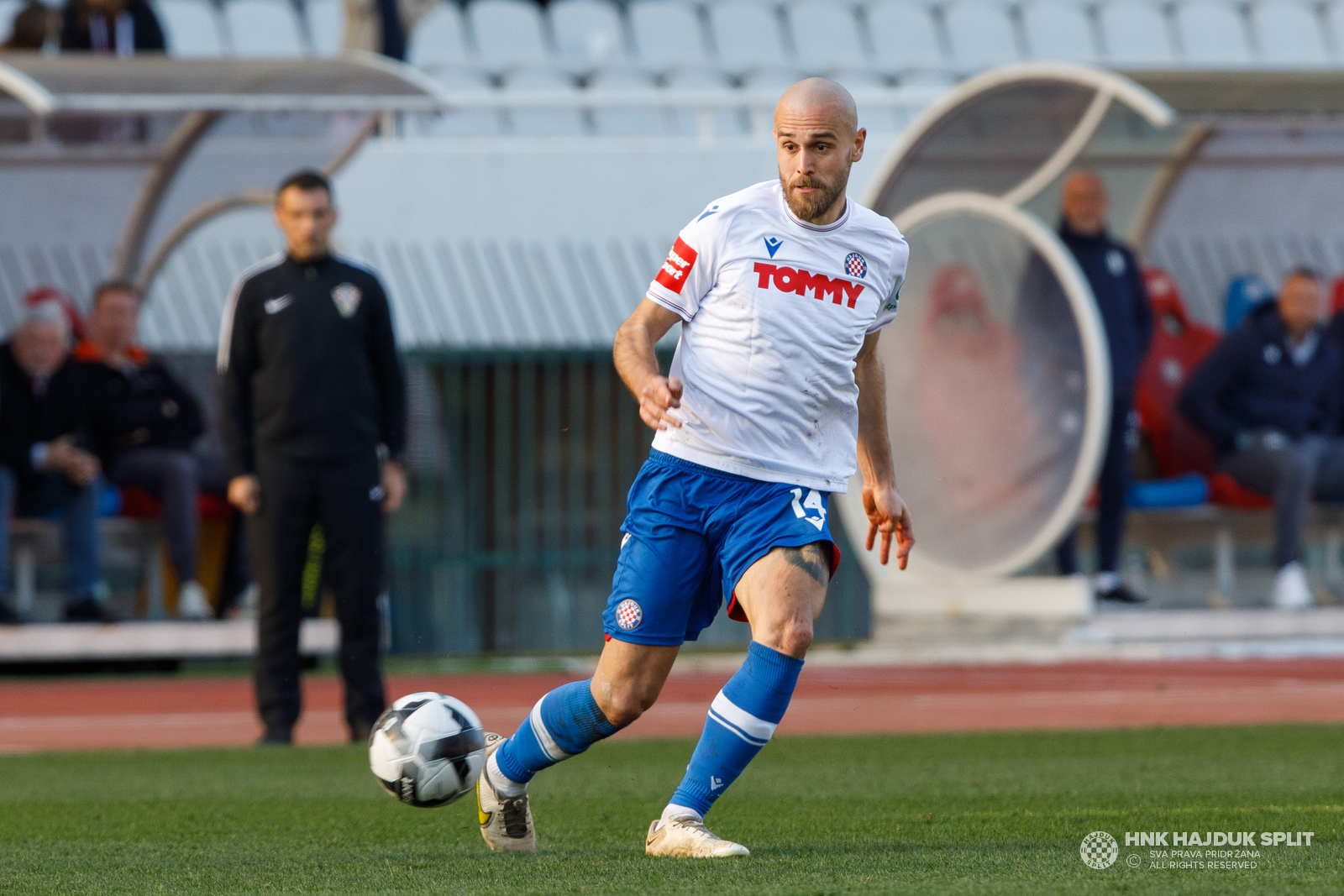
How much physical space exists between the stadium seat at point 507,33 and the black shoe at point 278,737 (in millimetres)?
12834

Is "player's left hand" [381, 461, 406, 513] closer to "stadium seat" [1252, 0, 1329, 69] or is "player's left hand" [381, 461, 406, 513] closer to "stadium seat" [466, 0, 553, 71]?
"stadium seat" [466, 0, 553, 71]

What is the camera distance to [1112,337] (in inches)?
467

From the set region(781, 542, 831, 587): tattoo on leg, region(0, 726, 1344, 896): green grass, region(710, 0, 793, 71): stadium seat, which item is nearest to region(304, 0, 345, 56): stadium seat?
region(710, 0, 793, 71): stadium seat

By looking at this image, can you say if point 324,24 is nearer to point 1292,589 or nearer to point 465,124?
point 465,124

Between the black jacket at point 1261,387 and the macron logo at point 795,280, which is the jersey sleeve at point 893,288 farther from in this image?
the black jacket at point 1261,387

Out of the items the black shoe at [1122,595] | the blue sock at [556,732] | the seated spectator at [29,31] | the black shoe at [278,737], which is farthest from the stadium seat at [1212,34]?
the blue sock at [556,732]

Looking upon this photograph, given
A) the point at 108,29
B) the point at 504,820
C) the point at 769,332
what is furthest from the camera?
the point at 108,29

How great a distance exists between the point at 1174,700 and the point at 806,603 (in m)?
5.46

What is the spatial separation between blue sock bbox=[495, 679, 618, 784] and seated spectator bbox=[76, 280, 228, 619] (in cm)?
720

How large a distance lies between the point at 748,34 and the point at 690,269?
16.7 m

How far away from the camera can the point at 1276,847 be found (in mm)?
4262

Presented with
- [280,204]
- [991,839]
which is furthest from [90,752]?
[991,839]

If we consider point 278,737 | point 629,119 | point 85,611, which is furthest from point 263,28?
point 278,737

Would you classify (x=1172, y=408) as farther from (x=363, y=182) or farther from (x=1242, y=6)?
(x=1242, y=6)
